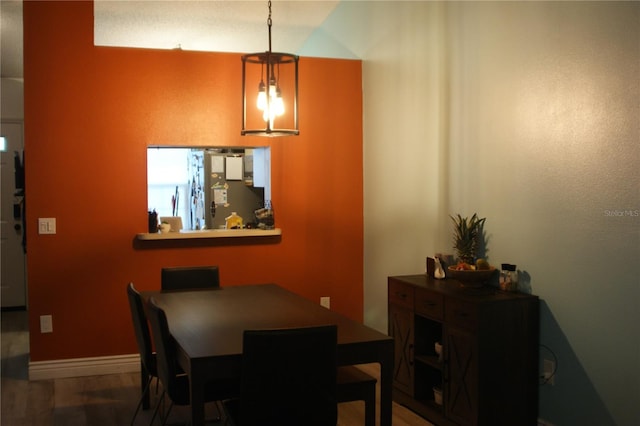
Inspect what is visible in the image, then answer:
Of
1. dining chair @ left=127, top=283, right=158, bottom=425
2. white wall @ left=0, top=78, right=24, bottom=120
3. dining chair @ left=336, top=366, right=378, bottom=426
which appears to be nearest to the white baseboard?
dining chair @ left=127, top=283, right=158, bottom=425

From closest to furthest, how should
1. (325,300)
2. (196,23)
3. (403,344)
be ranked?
1. (403,344)
2. (325,300)
3. (196,23)

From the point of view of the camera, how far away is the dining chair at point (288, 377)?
255cm

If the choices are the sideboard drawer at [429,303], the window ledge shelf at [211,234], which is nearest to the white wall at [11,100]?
the window ledge shelf at [211,234]

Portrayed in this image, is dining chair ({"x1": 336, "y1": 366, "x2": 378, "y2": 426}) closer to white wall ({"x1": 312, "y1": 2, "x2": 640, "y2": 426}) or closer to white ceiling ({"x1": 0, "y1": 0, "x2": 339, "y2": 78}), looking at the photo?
white wall ({"x1": 312, "y1": 2, "x2": 640, "y2": 426})

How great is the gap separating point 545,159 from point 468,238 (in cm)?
74

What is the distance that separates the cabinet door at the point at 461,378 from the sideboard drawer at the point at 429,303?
157 millimetres

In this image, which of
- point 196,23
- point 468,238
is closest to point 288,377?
point 468,238

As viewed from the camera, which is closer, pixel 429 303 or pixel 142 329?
pixel 142 329

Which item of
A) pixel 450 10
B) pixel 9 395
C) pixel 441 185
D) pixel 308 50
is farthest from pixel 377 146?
pixel 9 395

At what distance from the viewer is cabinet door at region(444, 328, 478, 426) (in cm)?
348

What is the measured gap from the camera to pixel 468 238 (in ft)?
13.5

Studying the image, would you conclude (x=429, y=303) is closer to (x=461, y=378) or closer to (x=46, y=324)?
(x=461, y=378)

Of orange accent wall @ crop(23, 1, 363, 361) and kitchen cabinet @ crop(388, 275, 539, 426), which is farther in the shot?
orange accent wall @ crop(23, 1, 363, 361)

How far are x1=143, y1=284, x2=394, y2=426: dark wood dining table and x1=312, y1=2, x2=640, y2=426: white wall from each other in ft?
3.59
